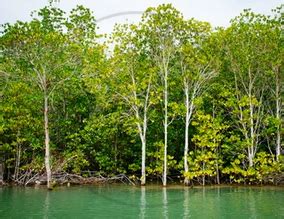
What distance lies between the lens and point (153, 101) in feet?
99.0

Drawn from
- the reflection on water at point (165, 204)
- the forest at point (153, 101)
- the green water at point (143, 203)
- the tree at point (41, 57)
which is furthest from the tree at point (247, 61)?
the tree at point (41, 57)

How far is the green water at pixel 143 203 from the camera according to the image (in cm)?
1717

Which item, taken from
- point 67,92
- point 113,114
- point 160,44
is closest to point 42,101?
point 67,92

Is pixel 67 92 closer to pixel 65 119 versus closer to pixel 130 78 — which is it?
pixel 65 119

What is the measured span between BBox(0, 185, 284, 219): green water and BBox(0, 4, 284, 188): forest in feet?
11.3

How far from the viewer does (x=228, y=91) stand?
101 feet

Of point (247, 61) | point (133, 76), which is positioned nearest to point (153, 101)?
point (133, 76)

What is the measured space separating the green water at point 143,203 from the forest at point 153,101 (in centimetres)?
345

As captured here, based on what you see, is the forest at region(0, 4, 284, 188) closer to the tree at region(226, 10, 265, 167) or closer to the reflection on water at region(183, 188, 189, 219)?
the tree at region(226, 10, 265, 167)

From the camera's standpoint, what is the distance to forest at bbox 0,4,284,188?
94.6ft

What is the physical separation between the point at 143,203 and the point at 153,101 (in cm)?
1096

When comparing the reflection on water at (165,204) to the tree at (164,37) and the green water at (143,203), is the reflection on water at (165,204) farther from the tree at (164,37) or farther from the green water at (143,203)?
the tree at (164,37)

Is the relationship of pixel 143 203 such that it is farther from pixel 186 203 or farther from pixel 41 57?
pixel 41 57

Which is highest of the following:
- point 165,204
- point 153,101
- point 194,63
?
point 194,63
